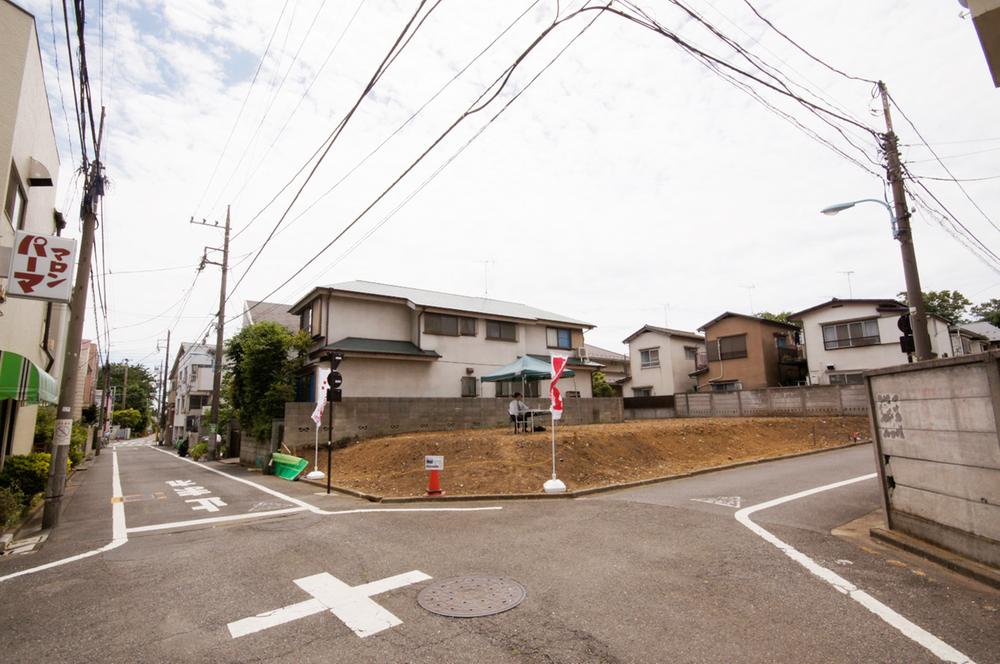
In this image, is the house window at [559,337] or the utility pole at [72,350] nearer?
the utility pole at [72,350]

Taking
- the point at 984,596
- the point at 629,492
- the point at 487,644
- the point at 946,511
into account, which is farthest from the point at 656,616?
the point at 629,492

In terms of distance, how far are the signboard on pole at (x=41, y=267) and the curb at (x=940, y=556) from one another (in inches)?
Answer: 486

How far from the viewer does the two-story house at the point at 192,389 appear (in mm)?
44781

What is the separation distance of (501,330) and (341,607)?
2127cm

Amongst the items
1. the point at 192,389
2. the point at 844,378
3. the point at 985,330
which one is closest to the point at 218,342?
the point at 192,389

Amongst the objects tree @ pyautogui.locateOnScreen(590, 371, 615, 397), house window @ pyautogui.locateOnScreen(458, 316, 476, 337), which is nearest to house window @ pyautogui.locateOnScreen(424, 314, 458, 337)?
house window @ pyautogui.locateOnScreen(458, 316, 476, 337)

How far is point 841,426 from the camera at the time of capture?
20.0 m

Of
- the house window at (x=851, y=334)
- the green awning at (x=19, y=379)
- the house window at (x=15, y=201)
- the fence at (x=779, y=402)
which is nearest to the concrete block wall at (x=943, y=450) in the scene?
the green awning at (x=19, y=379)

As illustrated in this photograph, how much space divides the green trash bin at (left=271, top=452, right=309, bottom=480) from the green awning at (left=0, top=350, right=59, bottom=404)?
7.09 meters

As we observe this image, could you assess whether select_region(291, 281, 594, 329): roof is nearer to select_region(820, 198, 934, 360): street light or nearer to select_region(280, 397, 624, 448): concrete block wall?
select_region(280, 397, 624, 448): concrete block wall

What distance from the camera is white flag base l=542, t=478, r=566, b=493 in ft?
33.4

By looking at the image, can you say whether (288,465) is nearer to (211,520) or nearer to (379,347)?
(379,347)

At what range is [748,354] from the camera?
32250 mm

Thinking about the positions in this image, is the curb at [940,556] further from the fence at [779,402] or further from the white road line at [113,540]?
the fence at [779,402]
